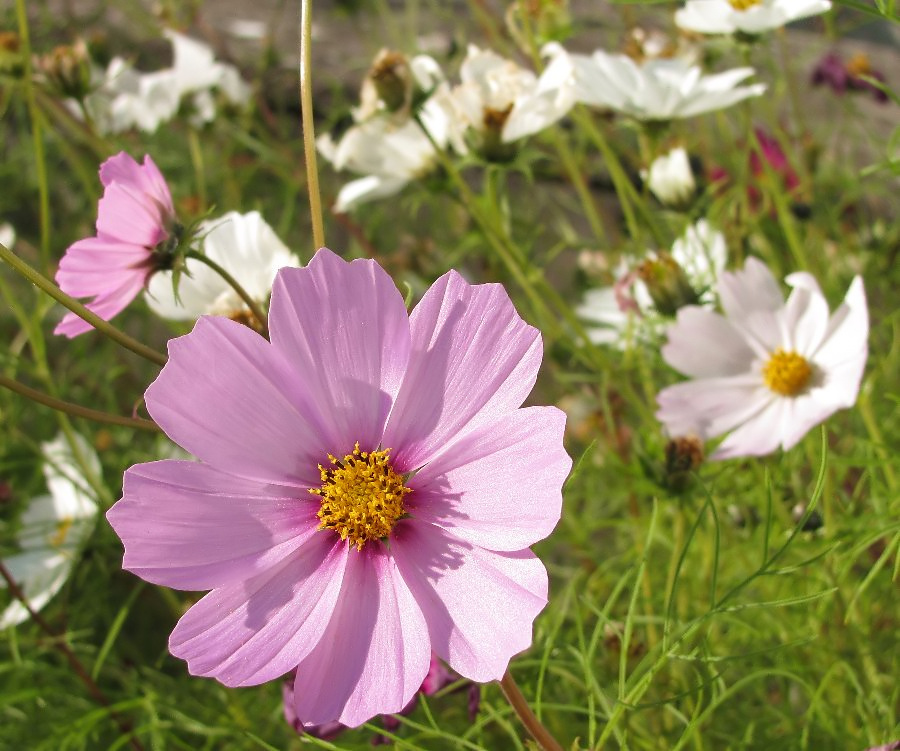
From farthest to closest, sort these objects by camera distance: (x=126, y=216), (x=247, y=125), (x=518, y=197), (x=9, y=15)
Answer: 1. (x=518, y=197)
2. (x=9, y=15)
3. (x=247, y=125)
4. (x=126, y=216)

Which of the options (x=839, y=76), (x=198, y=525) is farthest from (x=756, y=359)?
(x=839, y=76)

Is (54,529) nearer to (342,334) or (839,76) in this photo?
(342,334)

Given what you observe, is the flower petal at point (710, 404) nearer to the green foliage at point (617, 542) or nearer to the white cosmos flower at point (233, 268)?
the green foliage at point (617, 542)

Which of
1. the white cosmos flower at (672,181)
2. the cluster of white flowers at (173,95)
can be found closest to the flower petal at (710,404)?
the white cosmos flower at (672,181)

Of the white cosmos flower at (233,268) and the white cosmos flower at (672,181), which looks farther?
the white cosmos flower at (672,181)

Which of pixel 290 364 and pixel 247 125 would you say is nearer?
pixel 290 364

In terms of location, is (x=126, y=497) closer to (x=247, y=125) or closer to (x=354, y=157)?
(x=354, y=157)

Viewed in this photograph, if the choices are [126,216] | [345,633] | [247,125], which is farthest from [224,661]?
[247,125]
